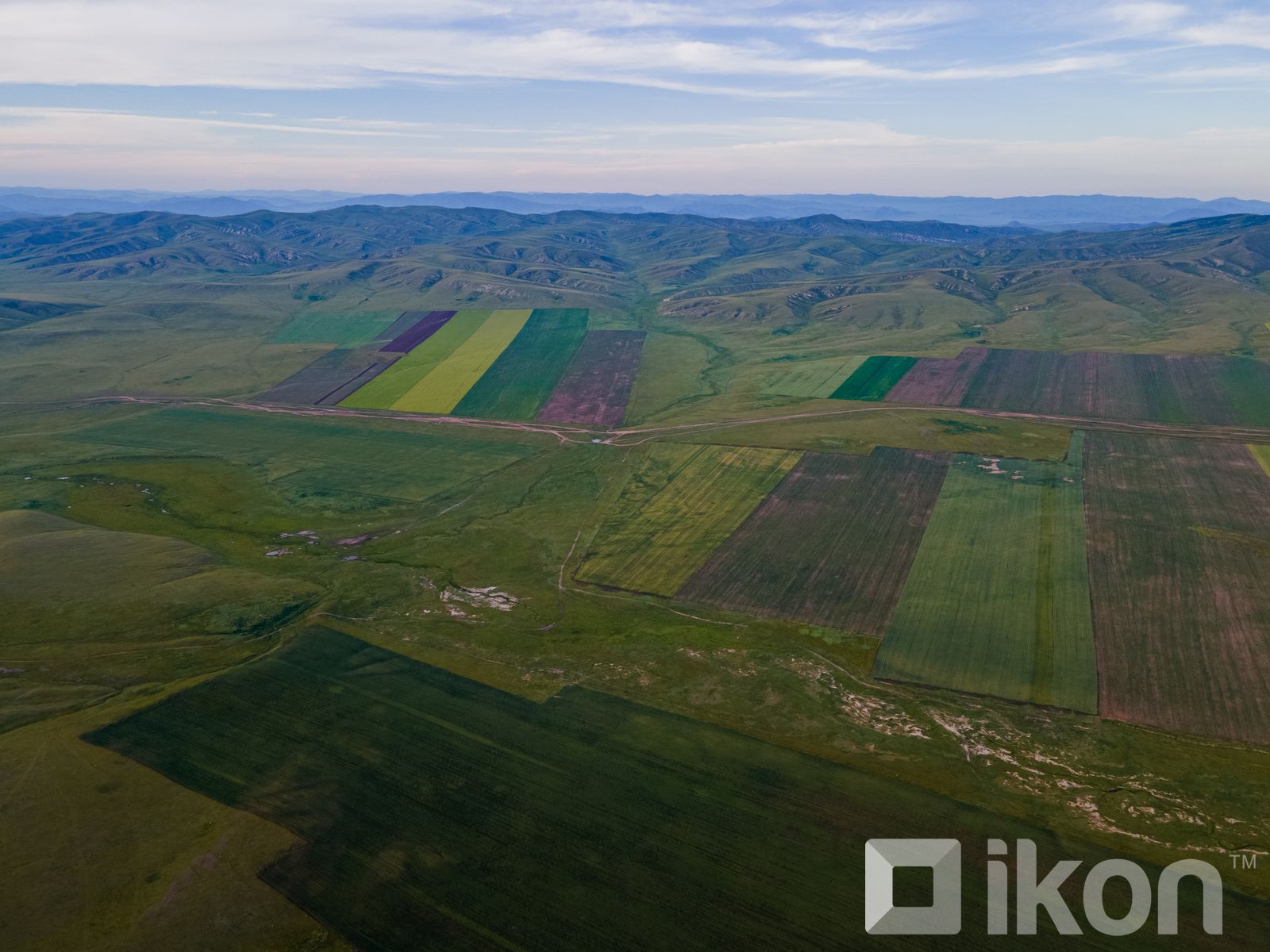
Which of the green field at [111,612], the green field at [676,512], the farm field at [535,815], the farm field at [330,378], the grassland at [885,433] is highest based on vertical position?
the farm field at [330,378]

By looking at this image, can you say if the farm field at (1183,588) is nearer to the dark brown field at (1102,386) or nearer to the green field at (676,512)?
the dark brown field at (1102,386)

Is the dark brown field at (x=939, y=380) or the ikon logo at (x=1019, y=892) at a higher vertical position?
the dark brown field at (x=939, y=380)

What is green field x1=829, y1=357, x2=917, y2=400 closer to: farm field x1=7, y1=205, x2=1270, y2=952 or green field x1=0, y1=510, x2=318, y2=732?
farm field x1=7, y1=205, x2=1270, y2=952

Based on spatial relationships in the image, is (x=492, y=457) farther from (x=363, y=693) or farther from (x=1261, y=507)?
(x=1261, y=507)

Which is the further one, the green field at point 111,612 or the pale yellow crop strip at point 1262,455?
the pale yellow crop strip at point 1262,455

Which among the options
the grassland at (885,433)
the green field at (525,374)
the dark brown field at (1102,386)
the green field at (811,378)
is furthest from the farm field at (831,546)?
the green field at (525,374)

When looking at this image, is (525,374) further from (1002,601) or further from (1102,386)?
(1002,601)

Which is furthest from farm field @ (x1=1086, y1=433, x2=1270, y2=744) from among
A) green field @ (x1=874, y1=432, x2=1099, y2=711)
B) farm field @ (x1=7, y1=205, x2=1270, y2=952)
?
green field @ (x1=874, y1=432, x2=1099, y2=711)
